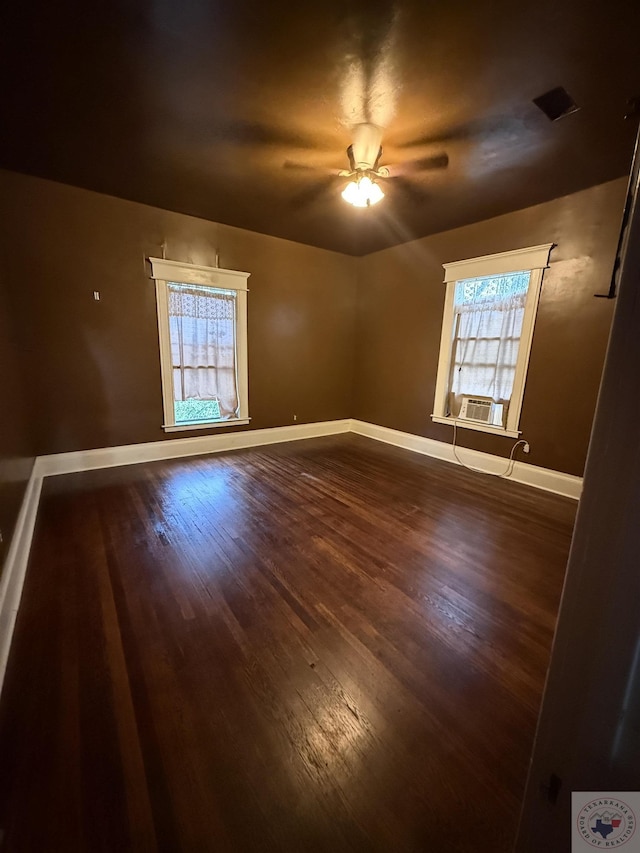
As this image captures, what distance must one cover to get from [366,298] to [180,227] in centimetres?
272

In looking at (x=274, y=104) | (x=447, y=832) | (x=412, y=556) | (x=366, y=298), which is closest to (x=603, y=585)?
(x=447, y=832)

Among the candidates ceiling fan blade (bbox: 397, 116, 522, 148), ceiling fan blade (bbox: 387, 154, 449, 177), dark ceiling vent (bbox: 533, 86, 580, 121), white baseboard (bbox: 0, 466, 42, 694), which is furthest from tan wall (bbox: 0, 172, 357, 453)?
dark ceiling vent (bbox: 533, 86, 580, 121)

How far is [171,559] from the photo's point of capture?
219cm

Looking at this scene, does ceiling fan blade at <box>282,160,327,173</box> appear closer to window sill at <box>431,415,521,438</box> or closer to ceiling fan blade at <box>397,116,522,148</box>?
ceiling fan blade at <box>397,116,522,148</box>

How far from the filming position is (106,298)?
141 inches

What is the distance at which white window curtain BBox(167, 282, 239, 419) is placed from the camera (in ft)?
13.2

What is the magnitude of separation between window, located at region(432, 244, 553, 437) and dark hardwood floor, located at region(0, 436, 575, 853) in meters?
1.53

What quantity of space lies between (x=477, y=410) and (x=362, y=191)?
264 centimetres

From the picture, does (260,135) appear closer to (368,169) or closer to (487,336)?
(368,169)

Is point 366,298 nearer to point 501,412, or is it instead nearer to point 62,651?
point 501,412

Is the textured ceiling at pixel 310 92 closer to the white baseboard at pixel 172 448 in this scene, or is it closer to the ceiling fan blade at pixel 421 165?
the ceiling fan blade at pixel 421 165

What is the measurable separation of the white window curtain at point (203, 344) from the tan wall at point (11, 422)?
1.39 metres

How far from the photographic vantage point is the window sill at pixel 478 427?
376 centimetres

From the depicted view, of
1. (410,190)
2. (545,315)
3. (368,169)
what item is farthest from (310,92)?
(545,315)
